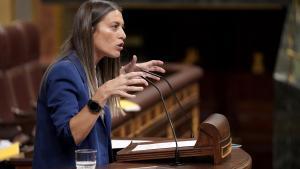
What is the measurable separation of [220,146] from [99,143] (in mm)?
448

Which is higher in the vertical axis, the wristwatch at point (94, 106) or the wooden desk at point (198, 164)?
the wristwatch at point (94, 106)

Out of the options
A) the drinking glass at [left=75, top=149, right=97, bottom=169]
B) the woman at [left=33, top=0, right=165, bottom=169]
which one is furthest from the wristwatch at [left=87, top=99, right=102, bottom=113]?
the drinking glass at [left=75, top=149, right=97, bottom=169]

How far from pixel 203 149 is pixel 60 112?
1.73ft

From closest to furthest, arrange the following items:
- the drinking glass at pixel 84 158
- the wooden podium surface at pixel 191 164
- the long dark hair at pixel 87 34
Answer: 1. the drinking glass at pixel 84 158
2. the wooden podium surface at pixel 191 164
3. the long dark hair at pixel 87 34

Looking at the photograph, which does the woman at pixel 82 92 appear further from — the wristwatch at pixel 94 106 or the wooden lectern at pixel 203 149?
the wooden lectern at pixel 203 149

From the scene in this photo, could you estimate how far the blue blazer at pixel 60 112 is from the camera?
3.28 m

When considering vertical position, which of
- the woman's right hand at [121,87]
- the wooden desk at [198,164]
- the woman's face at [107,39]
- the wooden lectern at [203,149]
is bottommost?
the wooden desk at [198,164]

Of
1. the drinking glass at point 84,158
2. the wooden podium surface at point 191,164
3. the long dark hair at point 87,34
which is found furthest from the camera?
the long dark hair at point 87,34

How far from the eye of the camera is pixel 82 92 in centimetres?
336

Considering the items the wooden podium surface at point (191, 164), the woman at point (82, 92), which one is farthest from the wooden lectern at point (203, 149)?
the woman at point (82, 92)

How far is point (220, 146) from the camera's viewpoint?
3355 mm

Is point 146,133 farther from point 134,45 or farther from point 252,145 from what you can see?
point 134,45

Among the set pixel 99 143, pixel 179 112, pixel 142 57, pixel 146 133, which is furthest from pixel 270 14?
pixel 99 143

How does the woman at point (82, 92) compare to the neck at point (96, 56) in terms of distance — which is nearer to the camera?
the woman at point (82, 92)
